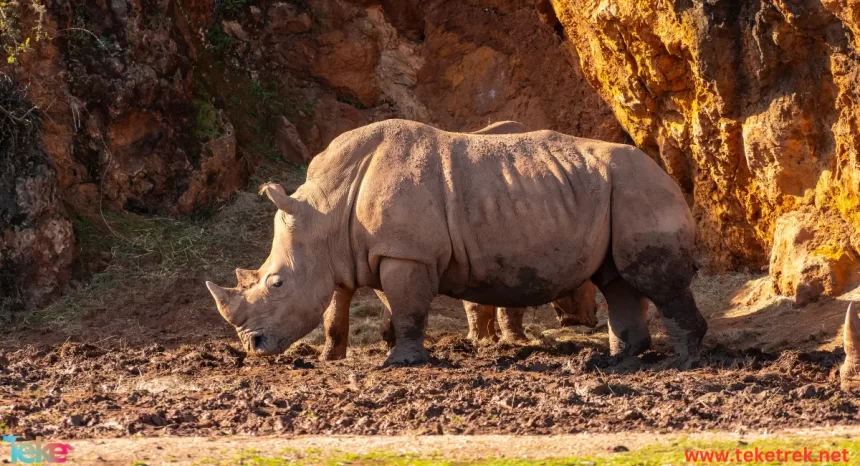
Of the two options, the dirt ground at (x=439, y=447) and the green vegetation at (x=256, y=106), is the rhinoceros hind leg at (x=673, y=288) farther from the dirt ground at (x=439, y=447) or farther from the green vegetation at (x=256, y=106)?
the green vegetation at (x=256, y=106)

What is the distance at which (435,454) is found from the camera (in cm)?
767

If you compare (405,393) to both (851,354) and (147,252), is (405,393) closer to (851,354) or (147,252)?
(851,354)

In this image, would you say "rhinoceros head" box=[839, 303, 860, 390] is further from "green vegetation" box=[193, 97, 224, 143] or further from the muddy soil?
"green vegetation" box=[193, 97, 224, 143]

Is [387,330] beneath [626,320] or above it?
beneath

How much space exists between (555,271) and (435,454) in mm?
3871

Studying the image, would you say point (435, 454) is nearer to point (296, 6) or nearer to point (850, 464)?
point (850, 464)

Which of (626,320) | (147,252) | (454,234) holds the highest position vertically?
(454,234)

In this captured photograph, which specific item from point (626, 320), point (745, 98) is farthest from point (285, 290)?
point (745, 98)

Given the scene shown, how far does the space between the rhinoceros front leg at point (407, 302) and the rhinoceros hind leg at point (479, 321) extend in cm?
192

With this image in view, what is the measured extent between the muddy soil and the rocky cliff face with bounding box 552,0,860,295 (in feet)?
7.69

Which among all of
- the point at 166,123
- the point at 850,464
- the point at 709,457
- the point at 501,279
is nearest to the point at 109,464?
the point at 709,457

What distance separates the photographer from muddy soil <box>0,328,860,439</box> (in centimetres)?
848

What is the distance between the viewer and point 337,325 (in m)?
11.7

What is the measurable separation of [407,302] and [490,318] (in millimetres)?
2274
